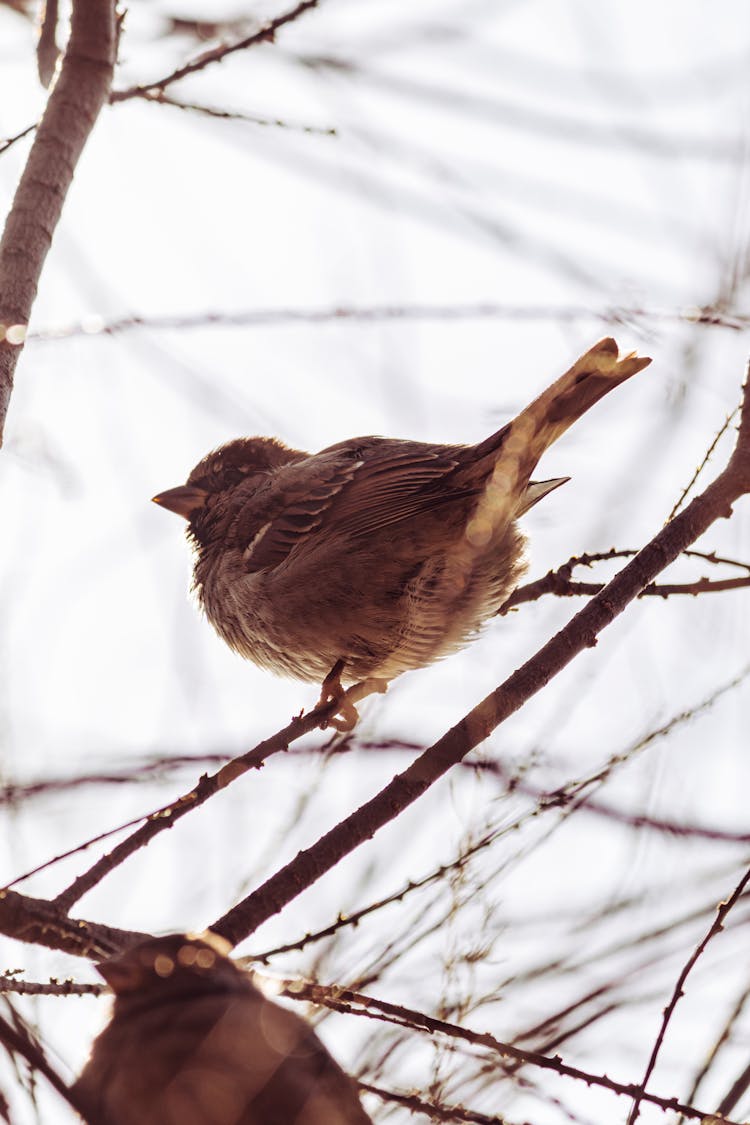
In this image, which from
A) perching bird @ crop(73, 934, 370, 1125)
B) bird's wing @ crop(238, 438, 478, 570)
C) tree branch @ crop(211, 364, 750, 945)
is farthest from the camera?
bird's wing @ crop(238, 438, 478, 570)

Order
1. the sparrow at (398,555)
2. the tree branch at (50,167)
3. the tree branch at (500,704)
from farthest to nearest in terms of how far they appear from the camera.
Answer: the sparrow at (398,555) < the tree branch at (50,167) < the tree branch at (500,704)

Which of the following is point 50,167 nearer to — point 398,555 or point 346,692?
point 398,555

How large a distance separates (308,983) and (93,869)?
54cm

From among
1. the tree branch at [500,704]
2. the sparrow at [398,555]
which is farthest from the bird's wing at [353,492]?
the tree branch at [500,704]

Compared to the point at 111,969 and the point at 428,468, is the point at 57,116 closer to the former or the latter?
the point at 428,468

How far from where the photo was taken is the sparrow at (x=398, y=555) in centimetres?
364

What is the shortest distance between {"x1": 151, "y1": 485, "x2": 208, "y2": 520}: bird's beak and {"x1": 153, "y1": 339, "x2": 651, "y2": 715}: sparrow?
729mm

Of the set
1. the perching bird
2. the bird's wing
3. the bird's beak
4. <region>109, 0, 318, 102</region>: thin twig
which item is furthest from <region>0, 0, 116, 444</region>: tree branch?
the bird's beak

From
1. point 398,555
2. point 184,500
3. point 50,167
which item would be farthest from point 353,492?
point 50,167

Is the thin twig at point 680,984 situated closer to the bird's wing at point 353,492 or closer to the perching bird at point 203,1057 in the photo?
the perching bird at point 203,1057

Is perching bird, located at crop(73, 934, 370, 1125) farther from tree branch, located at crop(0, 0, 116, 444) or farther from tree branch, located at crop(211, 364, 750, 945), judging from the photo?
tree branch, located at crop(0, 0, 116, 444)

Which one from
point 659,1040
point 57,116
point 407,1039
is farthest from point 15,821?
point 57,116

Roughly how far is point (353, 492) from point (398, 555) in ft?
1.32

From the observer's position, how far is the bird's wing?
12.5ft
